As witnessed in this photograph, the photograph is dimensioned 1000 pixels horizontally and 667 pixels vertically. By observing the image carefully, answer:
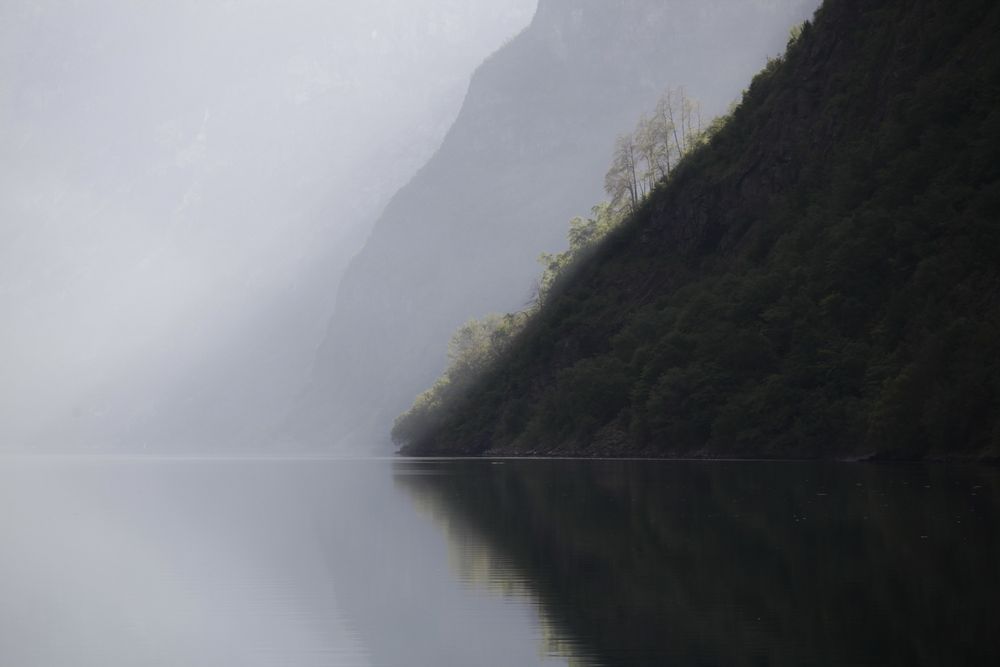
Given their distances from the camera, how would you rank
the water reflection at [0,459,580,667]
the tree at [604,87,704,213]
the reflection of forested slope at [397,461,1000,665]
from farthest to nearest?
the tree at [604,87,704,213]
the water reflection at [0,459,580,667]
the reflection of forested slope at [397,461,1000,665]

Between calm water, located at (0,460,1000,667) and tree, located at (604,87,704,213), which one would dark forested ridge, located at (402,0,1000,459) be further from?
calm water, located at (0,460,1000,667)

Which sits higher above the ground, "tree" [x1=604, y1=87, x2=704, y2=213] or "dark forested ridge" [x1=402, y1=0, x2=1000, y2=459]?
"tree" [x1=604, y1=87, x2=704, y2=213]

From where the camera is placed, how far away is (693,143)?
120 m

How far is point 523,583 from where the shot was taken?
19.7 m

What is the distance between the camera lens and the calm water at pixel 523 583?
14.6 m

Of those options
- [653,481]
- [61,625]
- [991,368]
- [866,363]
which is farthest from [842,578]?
[866,363]

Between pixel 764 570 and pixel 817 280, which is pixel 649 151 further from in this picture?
A: pixel 764 570

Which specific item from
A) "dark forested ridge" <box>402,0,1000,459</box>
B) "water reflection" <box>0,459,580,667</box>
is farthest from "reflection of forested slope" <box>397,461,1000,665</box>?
"dark forested ridge" <box>402,0,1000,459</box>

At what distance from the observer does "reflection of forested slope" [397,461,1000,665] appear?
561 inches

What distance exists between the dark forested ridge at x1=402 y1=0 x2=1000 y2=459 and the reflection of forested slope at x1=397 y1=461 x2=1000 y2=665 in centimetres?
2519

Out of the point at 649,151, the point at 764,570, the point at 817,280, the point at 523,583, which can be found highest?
the point at 649,151

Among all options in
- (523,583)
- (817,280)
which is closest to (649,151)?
(817,280)

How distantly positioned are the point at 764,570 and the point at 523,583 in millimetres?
3773

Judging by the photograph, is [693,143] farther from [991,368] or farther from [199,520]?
[199,520]
